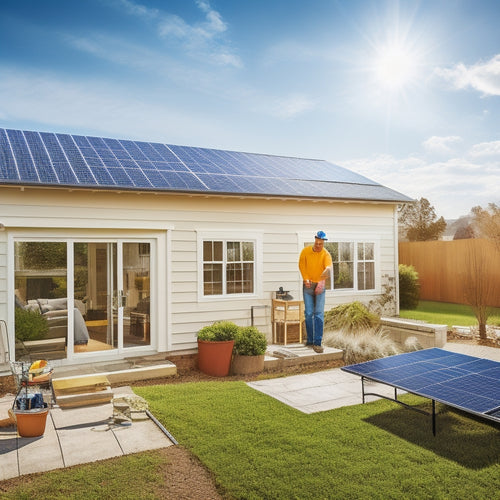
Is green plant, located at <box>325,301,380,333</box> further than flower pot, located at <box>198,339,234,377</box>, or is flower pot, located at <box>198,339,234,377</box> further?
green plant, located at <box>325,301,380,333</box>

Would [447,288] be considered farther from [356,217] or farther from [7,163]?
[7,163]

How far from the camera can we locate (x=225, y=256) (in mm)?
9305

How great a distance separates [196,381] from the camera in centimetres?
768

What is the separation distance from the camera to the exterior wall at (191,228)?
25.2 feet

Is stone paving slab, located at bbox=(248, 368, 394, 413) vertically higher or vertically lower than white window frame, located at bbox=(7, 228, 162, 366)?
lower

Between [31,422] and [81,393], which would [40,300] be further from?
[31,422]

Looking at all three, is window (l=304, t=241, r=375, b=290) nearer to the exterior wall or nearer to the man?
the exterior wall

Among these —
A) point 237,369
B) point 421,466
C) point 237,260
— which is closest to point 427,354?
point 421,466

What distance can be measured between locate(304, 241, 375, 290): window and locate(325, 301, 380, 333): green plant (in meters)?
0.64

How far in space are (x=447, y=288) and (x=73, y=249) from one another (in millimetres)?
13524

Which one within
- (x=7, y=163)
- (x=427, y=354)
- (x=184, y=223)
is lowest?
(x=427, y=354)

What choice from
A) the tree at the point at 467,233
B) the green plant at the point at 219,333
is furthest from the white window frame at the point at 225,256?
the tree at the point at 467,233

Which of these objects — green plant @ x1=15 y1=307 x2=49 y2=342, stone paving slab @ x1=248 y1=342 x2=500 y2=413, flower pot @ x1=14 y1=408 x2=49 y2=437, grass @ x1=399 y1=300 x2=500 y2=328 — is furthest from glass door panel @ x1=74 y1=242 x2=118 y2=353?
grass @ x1=399 y1=300 x2=500 y2=328

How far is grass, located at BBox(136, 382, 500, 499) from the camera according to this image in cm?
390
